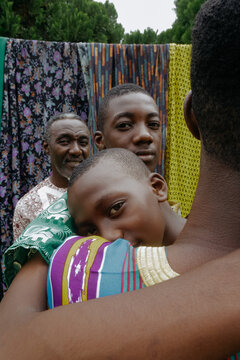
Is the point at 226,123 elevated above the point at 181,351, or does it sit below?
above

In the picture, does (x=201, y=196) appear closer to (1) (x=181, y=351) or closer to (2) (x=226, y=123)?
(2) (x=226, y=123)

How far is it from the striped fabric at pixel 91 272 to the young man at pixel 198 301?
0.08 meters

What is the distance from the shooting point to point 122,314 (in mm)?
500

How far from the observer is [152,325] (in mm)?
479

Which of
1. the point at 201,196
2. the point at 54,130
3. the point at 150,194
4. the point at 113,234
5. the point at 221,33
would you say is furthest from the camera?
the point at 54,130

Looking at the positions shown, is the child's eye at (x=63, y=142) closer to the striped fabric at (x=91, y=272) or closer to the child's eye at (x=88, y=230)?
the child's eye at (x=88, y=230)

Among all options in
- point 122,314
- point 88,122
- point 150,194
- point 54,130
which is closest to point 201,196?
point 122,314

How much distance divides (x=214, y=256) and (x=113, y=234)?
1.37ft

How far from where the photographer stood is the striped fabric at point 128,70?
3658 millimetres

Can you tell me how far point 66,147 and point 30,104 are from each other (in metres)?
1.08

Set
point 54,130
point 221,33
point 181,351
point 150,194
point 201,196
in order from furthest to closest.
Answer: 1. point 54,130
2. point 150,194
3. point 201,196
4. point 221,33
5. point 181,351

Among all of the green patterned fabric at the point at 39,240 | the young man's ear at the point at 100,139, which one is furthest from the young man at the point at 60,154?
the green patterned fabric at the point at 39,240

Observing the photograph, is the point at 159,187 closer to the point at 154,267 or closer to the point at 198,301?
the point at 154,267

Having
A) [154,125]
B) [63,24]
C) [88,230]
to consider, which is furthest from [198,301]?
[63,24]
